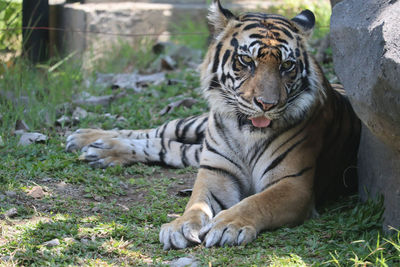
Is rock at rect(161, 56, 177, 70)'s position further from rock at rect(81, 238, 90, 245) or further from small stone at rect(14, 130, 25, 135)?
rock at rect(81, 238, 90, 245)

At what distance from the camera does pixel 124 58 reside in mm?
8664

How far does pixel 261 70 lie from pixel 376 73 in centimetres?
115

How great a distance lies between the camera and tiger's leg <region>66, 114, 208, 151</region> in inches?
219

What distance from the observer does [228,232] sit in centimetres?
347

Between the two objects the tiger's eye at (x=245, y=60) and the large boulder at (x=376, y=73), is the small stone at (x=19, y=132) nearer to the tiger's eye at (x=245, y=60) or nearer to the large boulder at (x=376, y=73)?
the tiger's eye at (x=245, y=60)

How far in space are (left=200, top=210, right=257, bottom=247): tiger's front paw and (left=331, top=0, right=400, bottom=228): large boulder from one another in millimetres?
848

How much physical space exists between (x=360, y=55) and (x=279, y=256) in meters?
1.18

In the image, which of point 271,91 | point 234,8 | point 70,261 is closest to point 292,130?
point 271,91

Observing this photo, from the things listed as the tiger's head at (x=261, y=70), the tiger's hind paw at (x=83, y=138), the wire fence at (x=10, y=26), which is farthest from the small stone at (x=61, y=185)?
the wire fence at (x=10, y=26)

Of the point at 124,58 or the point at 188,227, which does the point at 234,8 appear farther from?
the point at 188,227

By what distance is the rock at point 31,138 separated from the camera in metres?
5.46

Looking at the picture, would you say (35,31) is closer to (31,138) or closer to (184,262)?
(31,138)

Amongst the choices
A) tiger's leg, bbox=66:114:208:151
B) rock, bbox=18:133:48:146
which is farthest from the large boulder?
rock, bbox=18:133:48:146

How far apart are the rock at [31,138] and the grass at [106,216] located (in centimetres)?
7
